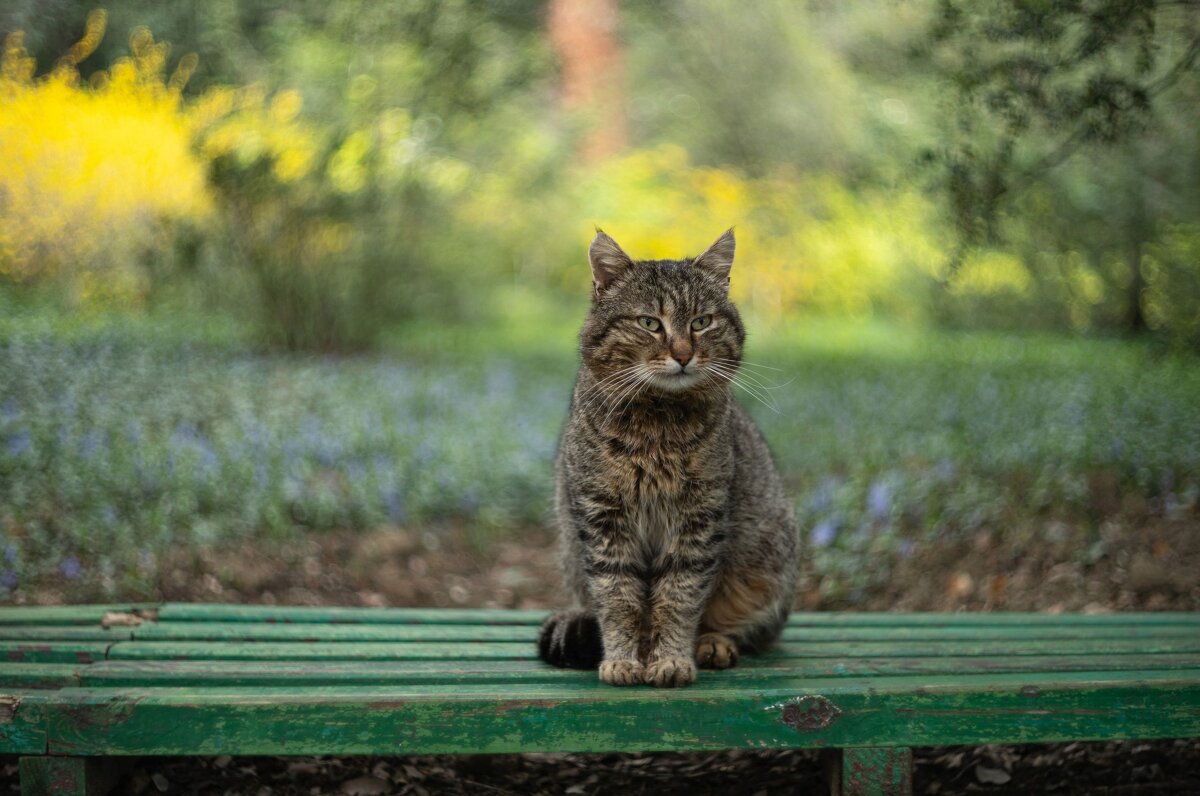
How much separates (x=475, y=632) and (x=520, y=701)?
2.89 ft

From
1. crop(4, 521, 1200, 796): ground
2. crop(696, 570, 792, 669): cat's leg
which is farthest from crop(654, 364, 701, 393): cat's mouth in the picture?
crop(4, 521, 1200, 796): ground

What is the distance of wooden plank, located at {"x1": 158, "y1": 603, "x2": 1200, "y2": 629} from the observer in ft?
11.9

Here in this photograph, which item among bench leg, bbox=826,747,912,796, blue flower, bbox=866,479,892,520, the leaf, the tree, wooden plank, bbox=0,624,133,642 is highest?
the tree

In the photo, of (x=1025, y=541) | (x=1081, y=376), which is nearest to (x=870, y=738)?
(x=1025, y=541)

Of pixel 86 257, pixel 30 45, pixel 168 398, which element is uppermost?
pixel 30 45

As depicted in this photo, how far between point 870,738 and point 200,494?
3839mm

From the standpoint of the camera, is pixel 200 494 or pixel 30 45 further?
pixel 30 45

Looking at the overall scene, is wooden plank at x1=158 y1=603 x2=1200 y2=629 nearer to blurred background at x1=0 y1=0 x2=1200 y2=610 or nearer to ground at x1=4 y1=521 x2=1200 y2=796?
ground at x1=4 y1=521 x2=1200 y2=796

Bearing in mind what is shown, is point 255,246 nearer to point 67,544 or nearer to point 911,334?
point 67,544

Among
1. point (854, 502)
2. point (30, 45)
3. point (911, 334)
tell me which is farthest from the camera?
point (911, 334)

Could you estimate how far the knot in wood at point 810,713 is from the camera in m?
2.63

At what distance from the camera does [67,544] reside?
16.2 feet

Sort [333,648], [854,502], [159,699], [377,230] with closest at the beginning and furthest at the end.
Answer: [159,699] → [333,648] → [854,502] → [377,230]

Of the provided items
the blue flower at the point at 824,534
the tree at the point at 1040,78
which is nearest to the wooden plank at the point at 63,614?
the blue flower at the point at 824,534
